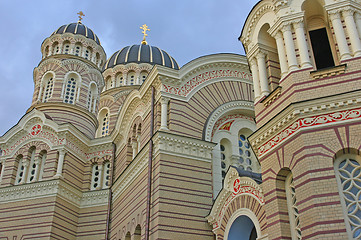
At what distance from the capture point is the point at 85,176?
22.7 metres

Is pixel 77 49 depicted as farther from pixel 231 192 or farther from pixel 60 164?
pixel 231 192

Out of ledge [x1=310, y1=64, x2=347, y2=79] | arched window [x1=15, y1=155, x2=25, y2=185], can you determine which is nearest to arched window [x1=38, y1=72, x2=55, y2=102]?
arched window [x1=15, y1=155, x2=25, y2=185]

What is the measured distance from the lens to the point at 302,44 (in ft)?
35.4

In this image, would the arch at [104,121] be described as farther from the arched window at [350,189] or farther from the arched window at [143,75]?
the arched window at [350,189]

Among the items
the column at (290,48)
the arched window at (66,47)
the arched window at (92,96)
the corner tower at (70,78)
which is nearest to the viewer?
the column at (290,48)

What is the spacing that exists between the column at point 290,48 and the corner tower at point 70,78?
621 inches

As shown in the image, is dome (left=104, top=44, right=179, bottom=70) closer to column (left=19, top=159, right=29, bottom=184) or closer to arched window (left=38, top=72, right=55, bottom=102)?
arched window (left=38, top=72, right=55, bottom=102)

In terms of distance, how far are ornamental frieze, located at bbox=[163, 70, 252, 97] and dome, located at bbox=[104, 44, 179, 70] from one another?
1278cm

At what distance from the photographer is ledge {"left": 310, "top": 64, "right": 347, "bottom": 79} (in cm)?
998

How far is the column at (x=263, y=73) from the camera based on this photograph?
38.1ft

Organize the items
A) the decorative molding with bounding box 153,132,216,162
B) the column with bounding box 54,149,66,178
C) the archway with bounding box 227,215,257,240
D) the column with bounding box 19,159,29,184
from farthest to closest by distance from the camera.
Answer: the column with bounding box 19,159,29,184 → the column with bounding box 54,149,66,178 → the decorative molding with bounding box 153,132,216,162 → the archway with bounding box 227,215,257,240

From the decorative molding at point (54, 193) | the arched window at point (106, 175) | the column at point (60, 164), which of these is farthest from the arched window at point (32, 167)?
the arched window at point (106, 175)

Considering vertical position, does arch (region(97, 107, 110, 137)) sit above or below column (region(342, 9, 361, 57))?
above

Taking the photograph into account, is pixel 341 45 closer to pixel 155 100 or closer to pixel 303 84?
pixel 303 84
